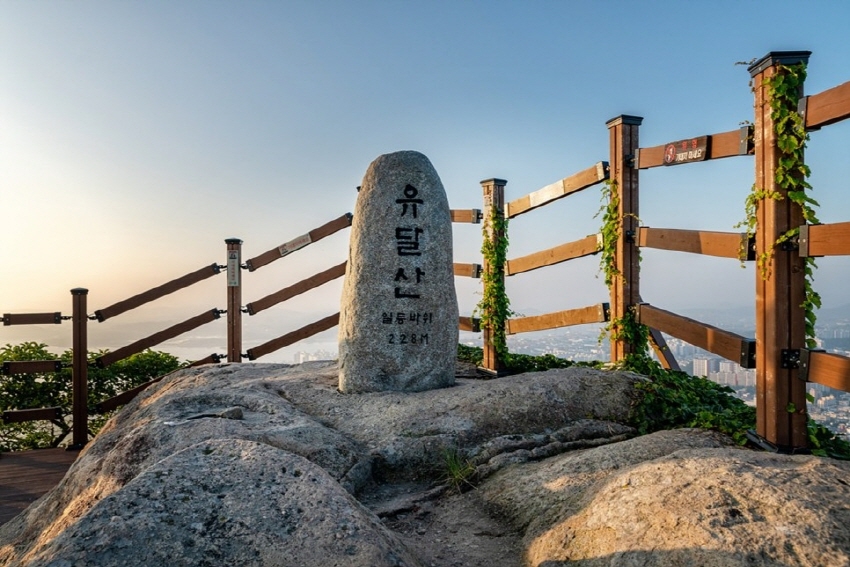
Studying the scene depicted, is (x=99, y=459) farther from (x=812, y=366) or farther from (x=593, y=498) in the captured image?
(x=812, y=366)

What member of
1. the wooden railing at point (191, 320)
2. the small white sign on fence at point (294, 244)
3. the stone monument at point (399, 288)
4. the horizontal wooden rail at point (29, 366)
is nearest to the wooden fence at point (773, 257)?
the stone monument at point (399, 288)

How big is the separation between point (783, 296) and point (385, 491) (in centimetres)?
Result: 315

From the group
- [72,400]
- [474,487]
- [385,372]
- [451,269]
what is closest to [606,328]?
[451,269]

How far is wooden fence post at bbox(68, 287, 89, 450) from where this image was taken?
8.24 metres

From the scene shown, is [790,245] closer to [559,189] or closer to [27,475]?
[559,189]

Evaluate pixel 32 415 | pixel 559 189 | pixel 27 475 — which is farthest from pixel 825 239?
pixel 32 415

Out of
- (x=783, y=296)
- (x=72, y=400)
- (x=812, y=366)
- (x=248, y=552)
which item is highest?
(x=783, y=296)

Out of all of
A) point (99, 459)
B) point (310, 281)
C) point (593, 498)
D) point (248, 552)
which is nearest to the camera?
point (248, 552)

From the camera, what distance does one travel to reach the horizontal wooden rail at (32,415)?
8.00 meters

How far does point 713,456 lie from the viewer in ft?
10.2

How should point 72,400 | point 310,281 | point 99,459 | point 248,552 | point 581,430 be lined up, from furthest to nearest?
point 310,281
point 72,400
point 581,430
point 99,459
point 248,552

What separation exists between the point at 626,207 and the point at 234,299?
18.2ft

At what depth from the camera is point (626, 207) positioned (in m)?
6.46

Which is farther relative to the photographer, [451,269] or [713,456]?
[451,269]
